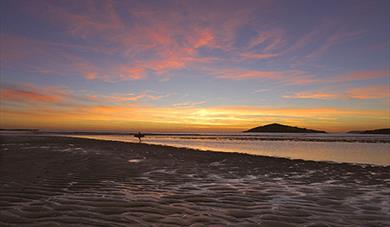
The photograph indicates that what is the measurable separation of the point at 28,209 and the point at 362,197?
9740mm

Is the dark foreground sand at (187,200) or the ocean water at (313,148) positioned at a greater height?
the ocean water at (313,148)

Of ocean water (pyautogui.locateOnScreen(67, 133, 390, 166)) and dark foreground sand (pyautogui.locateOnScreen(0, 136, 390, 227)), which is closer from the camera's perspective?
dark foreground sand (pyautogui.locateOnScreen(0, 136, 390, 227))

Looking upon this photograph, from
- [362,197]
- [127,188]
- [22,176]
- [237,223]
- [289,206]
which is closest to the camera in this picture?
[237,223]

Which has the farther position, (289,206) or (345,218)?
(289,206)

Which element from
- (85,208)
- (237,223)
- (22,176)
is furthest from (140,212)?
(22,176)

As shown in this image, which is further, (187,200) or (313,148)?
(313,148)

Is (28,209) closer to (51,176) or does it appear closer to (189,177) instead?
(51,176)

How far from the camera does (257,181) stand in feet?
45.9

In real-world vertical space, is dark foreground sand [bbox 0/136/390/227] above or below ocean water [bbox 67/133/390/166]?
below

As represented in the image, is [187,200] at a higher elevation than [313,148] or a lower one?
lower

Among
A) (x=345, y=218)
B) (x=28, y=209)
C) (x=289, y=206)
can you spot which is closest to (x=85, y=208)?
(x=28, y=209)

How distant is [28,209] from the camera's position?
8.05m

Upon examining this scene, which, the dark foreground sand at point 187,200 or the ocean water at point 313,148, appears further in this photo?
the ocean water at point 313,148

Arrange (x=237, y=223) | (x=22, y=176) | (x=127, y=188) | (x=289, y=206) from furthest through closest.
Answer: (x=22, y=176), (x=127, y=188), (x=289, y=206), (x=237, y=223)
